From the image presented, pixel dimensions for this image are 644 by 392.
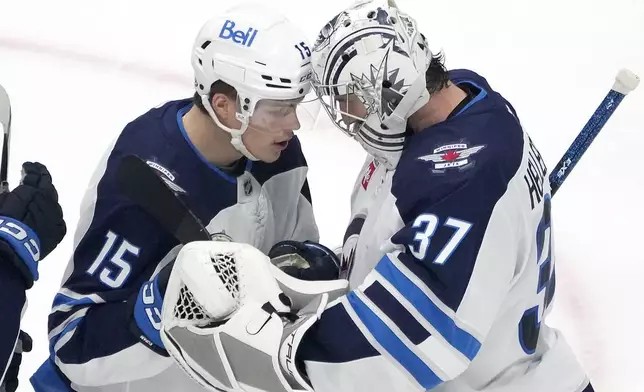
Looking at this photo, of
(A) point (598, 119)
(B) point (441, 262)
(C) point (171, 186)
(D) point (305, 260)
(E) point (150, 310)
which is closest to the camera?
(B) point (441, 262)

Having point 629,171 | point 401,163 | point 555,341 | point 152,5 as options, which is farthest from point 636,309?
point 152,5

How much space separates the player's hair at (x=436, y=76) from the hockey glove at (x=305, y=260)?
0.51 m

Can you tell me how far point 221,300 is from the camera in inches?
57.9

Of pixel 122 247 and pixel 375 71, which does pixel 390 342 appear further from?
pixel 122 247

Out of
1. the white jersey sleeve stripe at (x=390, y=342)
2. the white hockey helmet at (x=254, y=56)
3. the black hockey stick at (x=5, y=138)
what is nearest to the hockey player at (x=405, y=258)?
the white jersey sleeve stripe at (x=390, y=342)

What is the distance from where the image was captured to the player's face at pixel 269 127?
175 centimetres

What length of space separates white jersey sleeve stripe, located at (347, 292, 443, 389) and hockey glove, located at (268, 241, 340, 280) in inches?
15.7

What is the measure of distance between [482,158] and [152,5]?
3.37 meters

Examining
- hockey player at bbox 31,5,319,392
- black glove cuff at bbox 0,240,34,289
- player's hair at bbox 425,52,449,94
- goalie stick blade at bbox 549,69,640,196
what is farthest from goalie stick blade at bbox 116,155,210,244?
goalie stick blade at bbox 549,69,640,196

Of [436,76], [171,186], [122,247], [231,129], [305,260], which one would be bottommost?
[305,260]

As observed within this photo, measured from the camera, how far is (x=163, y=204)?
167 centimetres

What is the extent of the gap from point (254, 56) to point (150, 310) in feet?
1.82

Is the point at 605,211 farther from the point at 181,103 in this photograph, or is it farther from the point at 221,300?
the point at 221,300

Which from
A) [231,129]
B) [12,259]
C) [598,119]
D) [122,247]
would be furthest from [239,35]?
[598,119]
